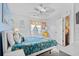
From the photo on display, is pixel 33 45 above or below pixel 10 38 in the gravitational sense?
below

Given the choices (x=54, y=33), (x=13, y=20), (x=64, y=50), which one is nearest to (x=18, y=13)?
(x=13, y=20)

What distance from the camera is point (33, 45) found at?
1.86 metres

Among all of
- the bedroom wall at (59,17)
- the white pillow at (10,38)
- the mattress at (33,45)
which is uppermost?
the bedroom wall at (59,17)

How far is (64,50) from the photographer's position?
185 centimetres

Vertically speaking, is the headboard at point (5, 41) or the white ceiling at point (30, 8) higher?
the white ceiling at point (30, 8)

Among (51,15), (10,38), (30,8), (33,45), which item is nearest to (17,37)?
(10,38)

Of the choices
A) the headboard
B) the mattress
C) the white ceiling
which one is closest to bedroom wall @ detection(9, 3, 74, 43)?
the white ceiling

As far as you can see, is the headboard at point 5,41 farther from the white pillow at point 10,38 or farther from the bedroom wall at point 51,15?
the bedroom wall at point 51,15

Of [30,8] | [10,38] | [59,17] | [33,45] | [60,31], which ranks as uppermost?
[30,8]

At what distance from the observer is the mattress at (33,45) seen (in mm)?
1861

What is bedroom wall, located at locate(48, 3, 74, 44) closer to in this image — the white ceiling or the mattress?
the white ceiling

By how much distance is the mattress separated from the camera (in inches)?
73.3

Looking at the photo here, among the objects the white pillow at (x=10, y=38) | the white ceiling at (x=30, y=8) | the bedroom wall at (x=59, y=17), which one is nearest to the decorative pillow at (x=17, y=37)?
the white pillow at (x=10, y=38)

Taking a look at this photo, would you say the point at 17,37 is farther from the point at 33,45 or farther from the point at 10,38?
the point at 33,45
